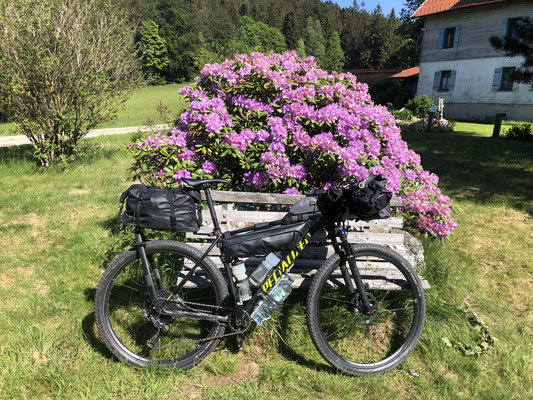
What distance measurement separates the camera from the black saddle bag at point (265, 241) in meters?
2.47

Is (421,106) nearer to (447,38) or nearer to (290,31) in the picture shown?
(447,38)

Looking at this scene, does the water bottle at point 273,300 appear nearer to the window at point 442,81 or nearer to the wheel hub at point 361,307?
the wheel hub at point 361,307

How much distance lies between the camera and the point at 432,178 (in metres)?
4.36

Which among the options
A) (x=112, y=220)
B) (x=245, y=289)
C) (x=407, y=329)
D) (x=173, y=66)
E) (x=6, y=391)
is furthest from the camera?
(x=173, y=66)

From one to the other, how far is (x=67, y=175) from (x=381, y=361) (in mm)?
7305

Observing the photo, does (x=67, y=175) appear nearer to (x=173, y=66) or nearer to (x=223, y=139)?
(x=223, y=139)

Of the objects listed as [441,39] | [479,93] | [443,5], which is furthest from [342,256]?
[443,5]

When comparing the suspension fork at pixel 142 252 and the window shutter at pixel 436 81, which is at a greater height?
the window shutter at pixel 436 81

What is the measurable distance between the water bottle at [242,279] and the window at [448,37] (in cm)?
3103

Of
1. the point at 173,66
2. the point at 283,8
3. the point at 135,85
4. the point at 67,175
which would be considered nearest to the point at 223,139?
the point at 67,175

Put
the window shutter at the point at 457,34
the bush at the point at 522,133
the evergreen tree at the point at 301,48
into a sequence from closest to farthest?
the bush at the point at 522,133, the window shutter at the point at 457,34, the evergreen tree at the point at 301,48

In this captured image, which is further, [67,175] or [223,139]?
[67,175]

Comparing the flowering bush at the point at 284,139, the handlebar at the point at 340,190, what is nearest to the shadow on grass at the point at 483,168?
the flowering bush at the point at 284,139

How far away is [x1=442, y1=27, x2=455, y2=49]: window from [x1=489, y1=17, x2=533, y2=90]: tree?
21111 mm
